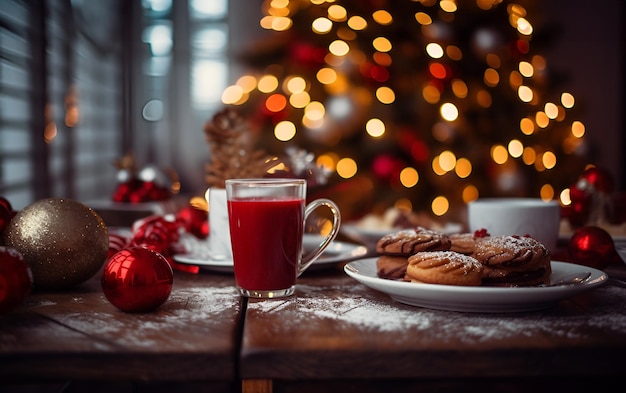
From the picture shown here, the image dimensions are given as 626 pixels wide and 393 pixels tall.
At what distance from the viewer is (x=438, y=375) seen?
2.39 feet

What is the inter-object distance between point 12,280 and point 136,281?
162 mm

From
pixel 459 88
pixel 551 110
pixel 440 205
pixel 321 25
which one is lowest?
pixel 440 205

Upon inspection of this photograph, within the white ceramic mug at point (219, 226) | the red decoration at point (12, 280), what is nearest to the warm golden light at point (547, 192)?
the white ceramic mug at point (219, 226)

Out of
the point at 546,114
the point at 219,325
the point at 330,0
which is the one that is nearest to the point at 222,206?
the point at 219,325

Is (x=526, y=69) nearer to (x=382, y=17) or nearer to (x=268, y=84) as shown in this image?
(x=382, y=17)

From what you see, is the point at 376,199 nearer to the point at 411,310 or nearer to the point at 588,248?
the point at 588,248

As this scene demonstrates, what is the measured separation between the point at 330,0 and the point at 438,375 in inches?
127

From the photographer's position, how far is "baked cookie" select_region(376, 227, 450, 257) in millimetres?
989

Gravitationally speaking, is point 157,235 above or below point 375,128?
below

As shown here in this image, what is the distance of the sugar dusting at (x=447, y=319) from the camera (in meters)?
0.78

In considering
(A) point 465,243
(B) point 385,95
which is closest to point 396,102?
(B) point 385,95

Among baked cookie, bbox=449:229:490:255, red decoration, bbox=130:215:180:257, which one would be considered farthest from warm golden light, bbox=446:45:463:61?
baked cookie, bbox=449:229:490:255

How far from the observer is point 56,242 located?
1060mm

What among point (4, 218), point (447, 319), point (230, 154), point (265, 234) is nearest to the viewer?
point (447, 319)
